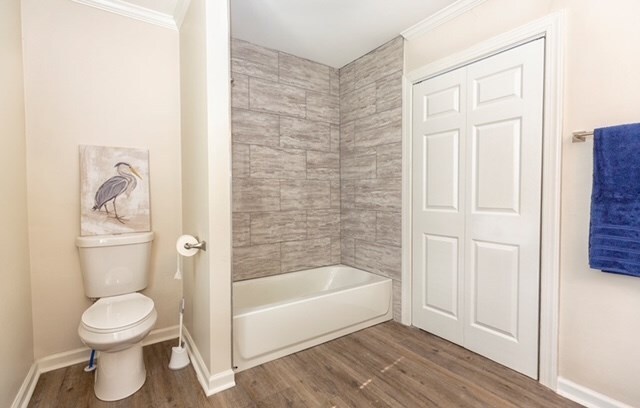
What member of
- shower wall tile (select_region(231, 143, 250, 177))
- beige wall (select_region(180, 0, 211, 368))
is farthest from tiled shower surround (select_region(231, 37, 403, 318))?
beige wall (select_region(180, 0, 211, 368))

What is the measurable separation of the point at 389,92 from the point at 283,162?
3.78ft

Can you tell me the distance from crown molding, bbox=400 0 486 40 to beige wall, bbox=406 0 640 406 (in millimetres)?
384

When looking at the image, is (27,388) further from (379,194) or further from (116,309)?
(379,194)

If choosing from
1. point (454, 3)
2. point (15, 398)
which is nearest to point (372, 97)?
point (454, 3)

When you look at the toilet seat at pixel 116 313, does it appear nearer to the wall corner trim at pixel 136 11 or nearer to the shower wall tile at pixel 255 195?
the shower wall tile at pixel 255 195

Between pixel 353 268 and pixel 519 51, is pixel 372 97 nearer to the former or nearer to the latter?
pixel 519 51

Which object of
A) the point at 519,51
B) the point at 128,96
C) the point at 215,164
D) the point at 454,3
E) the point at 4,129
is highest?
the point at 454,3

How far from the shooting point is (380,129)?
2768mm

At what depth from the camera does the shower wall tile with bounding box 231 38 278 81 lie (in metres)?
2.62

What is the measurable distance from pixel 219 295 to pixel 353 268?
63.2 inches

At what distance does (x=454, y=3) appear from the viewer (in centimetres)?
212

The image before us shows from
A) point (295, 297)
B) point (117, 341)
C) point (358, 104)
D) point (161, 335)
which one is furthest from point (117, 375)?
point (358, 104)

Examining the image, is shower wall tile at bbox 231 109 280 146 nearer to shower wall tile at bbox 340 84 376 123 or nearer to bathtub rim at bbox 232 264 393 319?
shower wall tile at bbox 340 84 376 123

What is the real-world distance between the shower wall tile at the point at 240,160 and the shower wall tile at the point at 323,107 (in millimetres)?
774
